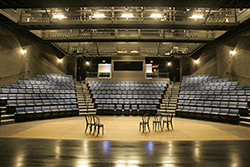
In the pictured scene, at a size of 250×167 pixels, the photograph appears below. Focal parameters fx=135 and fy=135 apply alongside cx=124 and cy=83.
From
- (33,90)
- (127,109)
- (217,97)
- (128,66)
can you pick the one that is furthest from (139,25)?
(33,90)

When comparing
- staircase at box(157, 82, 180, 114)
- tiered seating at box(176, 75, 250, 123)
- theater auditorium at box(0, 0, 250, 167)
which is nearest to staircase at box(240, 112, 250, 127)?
theater auditorium at box(0, 0, 250, 167)

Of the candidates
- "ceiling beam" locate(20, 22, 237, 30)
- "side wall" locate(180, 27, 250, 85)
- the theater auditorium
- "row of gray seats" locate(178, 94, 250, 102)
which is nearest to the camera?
the theater auditorium

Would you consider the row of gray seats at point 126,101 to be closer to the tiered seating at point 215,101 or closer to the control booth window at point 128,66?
the tiered seating at point 215,101

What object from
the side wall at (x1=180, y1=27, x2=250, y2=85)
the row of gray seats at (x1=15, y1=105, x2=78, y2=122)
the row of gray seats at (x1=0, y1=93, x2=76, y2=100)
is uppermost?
the side wall at (x1=180, y1=27, x2=250, y2=85)

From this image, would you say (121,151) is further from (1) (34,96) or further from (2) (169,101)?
(2) (169,101)

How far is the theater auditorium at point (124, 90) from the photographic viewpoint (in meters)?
3.65

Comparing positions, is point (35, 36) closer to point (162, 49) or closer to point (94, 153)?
point (94, 153)

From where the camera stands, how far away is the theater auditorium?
12.0ft

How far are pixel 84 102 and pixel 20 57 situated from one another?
5665mm

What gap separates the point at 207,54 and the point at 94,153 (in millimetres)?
13809

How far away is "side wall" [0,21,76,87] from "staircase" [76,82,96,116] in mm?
3828

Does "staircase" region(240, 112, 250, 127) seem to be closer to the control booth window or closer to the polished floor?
the polished floor

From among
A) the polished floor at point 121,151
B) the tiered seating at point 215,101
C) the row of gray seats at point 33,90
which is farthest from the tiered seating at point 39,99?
the tiered seating at point 215,101

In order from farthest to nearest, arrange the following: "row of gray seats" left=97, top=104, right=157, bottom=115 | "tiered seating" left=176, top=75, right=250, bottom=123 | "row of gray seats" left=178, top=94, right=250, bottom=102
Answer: "row of gray seats" left=97, top=104, right=157, bottom=115
"row of gray seats" left=178, top=94, right=250, bottom=102
"tiered seating" left=176, top=75, right=250, bottom=123
